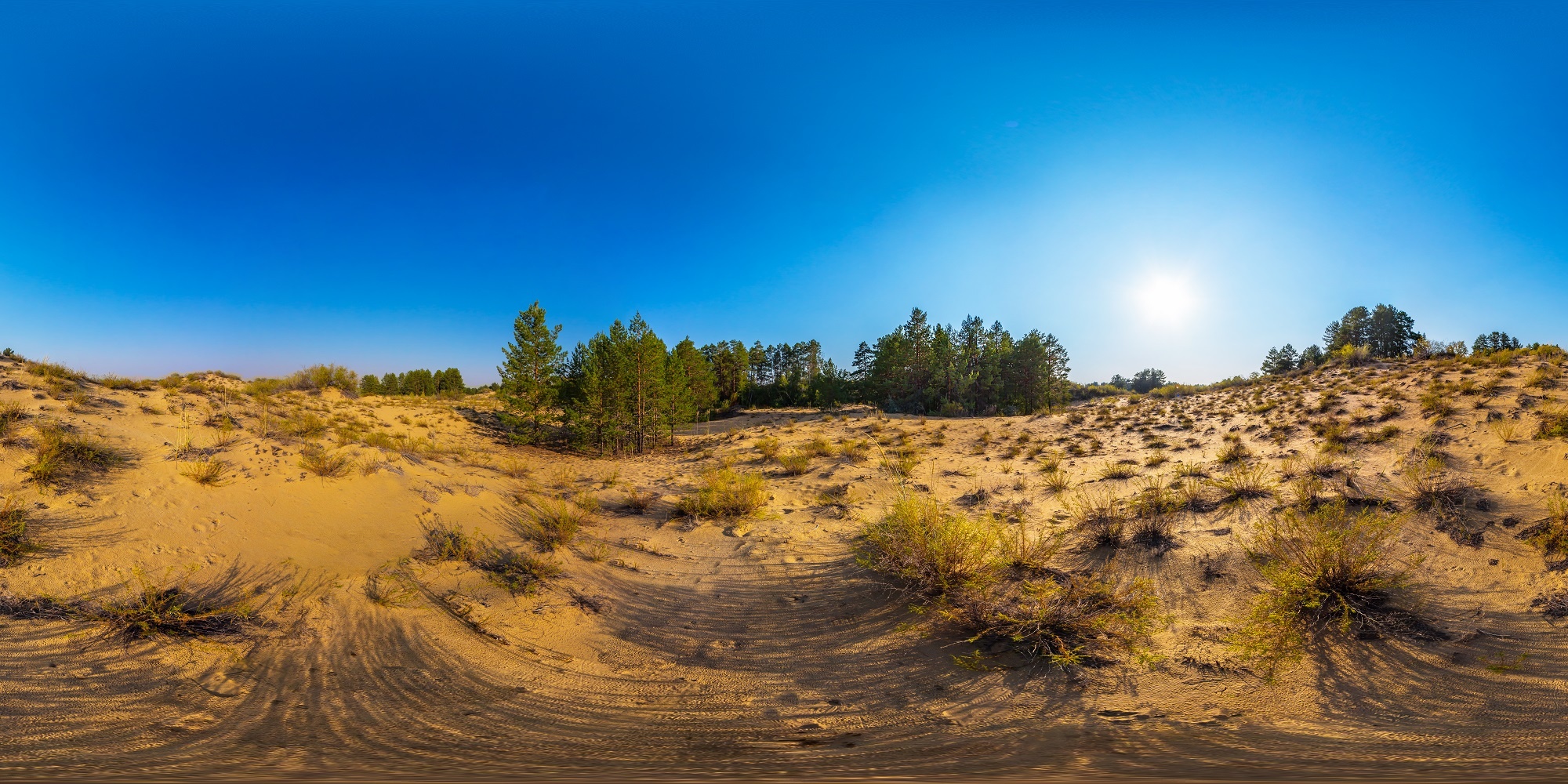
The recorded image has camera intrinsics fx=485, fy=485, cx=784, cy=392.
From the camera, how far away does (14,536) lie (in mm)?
4508

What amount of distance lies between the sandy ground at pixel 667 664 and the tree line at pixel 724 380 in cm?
1322

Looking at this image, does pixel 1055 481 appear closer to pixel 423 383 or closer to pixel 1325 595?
pixel 1325 595

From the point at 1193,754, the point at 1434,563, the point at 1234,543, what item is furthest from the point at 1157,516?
the point at 1193,754

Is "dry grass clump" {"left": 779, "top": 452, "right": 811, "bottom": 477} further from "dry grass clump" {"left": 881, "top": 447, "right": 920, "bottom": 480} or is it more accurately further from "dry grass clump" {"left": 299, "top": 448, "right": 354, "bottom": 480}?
"dry grass clump" {"left": 299, "top": 448, "right": 354, "bottom": 480}

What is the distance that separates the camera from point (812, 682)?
12.6 ft

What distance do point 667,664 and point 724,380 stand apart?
1832 inches

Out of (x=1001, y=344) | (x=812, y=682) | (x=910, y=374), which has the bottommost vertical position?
(x=812, y=682)

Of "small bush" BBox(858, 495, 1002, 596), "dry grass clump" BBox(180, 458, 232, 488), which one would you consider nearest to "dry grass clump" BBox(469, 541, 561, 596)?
"dry grass clump" BBox(180, 458, 232, 488)

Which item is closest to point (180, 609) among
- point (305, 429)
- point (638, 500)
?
point (638, 500)

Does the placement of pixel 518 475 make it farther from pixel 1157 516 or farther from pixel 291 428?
pixel 1157 516

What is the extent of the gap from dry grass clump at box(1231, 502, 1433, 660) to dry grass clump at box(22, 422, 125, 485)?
12084 millimetres

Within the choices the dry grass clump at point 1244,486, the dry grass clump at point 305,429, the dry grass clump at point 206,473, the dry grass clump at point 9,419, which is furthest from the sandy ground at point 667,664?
the dry grass clump at point 305,429

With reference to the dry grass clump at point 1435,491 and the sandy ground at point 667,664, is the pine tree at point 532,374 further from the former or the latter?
the dry grass clump at point 1435,491

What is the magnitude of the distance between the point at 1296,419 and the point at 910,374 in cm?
A: 2635
